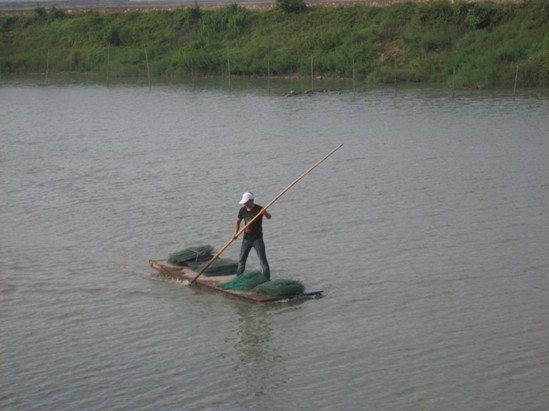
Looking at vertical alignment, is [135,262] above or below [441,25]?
below

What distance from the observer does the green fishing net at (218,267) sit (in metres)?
12.4

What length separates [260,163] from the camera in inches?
864

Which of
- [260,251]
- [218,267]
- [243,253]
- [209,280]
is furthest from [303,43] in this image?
[260,251]

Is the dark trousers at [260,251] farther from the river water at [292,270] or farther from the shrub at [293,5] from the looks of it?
the shrub at [293,5]

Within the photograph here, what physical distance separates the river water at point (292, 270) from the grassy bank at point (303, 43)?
432 inches

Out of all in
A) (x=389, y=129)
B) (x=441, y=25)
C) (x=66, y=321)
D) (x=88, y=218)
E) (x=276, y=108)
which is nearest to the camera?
(x=66, y=321)

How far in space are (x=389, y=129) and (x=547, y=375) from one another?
1778cm

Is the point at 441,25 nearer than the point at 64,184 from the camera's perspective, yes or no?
No

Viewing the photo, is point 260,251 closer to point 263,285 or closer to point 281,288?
point 263,285

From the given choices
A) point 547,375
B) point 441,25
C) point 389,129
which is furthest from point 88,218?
point 441,25

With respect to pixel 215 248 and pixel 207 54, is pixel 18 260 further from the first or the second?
pixel 207 54

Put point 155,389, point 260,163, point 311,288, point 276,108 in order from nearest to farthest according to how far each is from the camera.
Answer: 1. point 155,389
2. point 311,288
3. point 260,163
4. point 276,108

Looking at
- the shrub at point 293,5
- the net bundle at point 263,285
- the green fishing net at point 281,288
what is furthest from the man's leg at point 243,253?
the shrub at point 293,5

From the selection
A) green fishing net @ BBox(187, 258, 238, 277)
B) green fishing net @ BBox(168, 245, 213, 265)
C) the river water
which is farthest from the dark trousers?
green fishing net @ BBox(168, 245, 213, 265)
